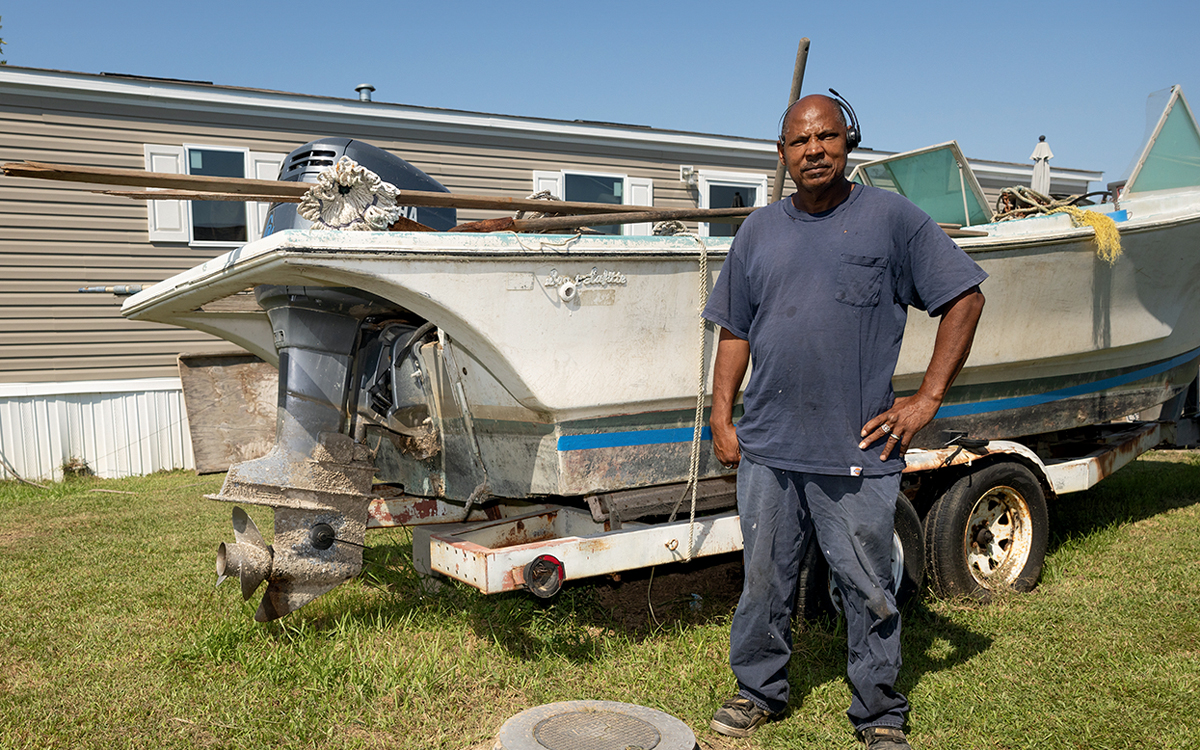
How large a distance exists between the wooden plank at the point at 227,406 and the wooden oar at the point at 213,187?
1.35m

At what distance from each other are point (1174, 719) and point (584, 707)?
6.30ft

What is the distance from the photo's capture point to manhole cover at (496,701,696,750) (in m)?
2.52

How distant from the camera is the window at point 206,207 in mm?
9281

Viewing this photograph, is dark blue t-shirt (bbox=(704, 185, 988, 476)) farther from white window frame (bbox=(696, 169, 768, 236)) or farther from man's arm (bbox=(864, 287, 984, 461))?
white window frame (bbox=(696, 169, 768, 236))

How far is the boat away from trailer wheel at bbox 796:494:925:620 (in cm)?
46

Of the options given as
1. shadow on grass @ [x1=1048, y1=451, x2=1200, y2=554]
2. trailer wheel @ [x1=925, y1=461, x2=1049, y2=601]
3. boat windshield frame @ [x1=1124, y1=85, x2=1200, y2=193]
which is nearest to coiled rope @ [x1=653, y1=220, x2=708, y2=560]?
trailer wheel @ [x1=925, y1=461, x2=1049, y2=601]

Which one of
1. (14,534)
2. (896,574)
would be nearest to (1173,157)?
(896,574)


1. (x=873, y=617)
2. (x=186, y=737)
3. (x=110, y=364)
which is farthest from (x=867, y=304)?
(x=110, y=364)

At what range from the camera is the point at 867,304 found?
8.62ft

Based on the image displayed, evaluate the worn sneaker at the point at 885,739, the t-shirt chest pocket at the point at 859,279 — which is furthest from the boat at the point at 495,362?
the worn sneaker at the point at 885,739

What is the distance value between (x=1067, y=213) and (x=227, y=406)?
4.49 metres

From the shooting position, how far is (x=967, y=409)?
4.47m

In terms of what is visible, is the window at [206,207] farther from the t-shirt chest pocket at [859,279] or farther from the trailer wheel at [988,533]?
the t-shirt chest pocket at [859,279]

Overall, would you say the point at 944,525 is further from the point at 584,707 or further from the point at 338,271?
the point at 338,271
